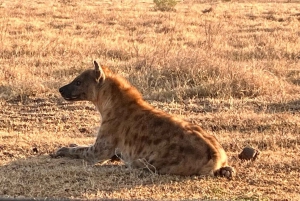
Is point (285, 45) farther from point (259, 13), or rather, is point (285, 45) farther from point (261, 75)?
point (259, 13)

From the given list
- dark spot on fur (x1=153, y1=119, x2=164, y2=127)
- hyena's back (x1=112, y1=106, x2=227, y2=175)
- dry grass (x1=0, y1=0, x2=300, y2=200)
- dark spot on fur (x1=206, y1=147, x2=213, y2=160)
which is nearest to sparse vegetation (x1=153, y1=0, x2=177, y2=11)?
dry grass (x1=0, y1=0, x2=300, y2=200)

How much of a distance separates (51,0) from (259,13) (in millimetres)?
13080

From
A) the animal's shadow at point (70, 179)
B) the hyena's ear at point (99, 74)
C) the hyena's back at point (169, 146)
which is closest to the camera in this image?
the animal's shadow at point (70, 179)

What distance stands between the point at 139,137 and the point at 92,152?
64 centimetres

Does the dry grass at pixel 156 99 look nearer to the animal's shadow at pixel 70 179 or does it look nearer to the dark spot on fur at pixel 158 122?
the animal's shadow at pixel 70 179

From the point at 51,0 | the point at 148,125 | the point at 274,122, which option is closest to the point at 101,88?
the point at 148,125

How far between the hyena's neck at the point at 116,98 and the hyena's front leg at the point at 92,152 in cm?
37

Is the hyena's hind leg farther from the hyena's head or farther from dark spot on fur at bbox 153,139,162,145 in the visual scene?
dark spot on fur at bbox 153,139,162,145

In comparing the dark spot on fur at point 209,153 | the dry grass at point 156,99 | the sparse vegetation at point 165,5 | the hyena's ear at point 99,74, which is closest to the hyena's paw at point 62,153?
the dry grass at point 156,99

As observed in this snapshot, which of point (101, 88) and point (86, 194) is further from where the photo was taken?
point (101, 88)

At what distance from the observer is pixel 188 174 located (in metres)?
6.25

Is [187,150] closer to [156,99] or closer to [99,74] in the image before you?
[99,74]

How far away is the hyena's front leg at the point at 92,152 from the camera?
6969 millimetres

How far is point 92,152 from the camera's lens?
702 cm
